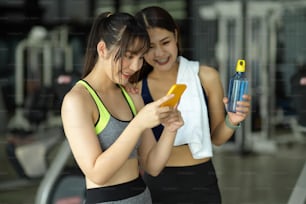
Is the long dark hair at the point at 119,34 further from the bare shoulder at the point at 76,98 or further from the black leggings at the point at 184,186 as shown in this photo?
the black leggings at the point at 184,186

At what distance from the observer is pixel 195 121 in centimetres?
100

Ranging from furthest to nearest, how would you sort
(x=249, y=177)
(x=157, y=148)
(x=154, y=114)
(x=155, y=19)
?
(x=249, y=177) < (x=155, y=19) < (x=157, y=148) < (x=154, y=114)

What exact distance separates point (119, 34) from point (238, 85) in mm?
242

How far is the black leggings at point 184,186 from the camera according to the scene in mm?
1011

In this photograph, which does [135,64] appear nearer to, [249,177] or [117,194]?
[117,194]

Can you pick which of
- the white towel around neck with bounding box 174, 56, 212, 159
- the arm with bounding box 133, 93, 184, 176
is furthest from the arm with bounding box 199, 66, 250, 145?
the arm with bounding box 133, 93, 184, 176

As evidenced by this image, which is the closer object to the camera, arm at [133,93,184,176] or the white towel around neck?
arm at [133,93,184,176]

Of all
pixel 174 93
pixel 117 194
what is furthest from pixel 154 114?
pixel 117 194

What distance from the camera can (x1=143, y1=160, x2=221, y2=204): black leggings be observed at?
3.32 feet

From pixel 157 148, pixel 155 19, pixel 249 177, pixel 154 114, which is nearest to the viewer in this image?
pixel 154 114

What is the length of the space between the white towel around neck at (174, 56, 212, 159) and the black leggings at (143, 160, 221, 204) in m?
0.04

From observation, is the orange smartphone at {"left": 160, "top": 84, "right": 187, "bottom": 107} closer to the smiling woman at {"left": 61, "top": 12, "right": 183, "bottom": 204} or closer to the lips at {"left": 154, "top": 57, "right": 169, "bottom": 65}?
the smiling woman at {"left": 61, "top": 12, "right": 183, "bottom": 204}

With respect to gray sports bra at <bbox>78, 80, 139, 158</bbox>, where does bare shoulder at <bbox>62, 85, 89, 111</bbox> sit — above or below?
above

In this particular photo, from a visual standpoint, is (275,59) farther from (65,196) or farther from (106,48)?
(106,48)
